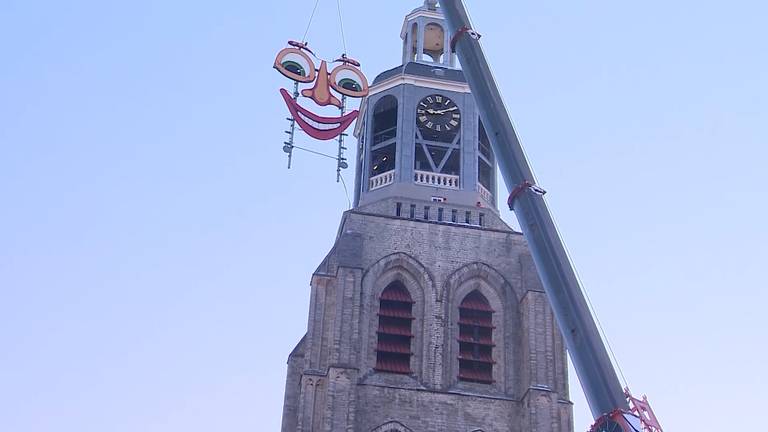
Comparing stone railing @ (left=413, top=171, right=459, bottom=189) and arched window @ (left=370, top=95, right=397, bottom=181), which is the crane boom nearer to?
stone railing @ (left=413, top=171, right=459, bottom=189)

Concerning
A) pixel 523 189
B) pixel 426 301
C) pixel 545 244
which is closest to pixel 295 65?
pixel 426 301

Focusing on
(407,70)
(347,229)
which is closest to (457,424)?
(347,229)

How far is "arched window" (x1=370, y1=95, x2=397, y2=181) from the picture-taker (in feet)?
143

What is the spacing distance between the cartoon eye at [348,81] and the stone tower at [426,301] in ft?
2.71

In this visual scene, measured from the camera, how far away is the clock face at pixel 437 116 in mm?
43688

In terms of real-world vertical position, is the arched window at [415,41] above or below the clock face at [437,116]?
above

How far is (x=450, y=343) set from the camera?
39.2 m

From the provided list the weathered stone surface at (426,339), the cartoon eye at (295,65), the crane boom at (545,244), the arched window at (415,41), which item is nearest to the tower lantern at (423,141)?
the arched window at (415,41)

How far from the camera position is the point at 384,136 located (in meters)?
44.1

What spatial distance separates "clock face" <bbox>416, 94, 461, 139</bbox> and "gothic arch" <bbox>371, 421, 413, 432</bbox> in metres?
10.6

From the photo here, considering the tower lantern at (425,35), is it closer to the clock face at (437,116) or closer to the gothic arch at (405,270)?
the clock face at (437,116)

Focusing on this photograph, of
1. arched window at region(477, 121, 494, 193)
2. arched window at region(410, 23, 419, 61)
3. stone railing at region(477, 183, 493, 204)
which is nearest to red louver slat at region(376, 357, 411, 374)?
stone railing at region(477, 183, 493, 204)

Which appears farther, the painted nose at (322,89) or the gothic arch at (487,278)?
the painted nose at (322,89)

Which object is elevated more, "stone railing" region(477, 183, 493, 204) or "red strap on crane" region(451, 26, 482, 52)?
"stone railing" region(477, 183, 493, 204)
